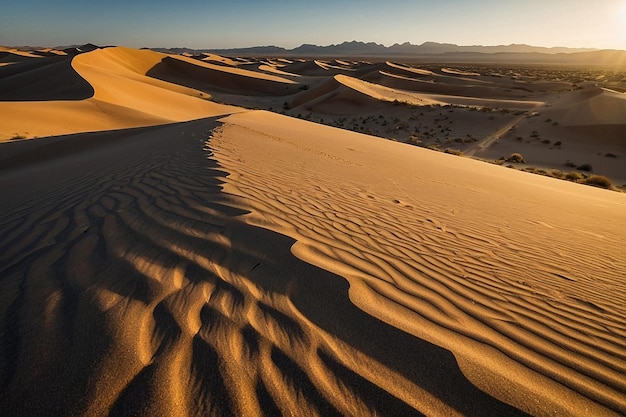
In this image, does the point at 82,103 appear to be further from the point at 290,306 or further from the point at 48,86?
the point at 290,306

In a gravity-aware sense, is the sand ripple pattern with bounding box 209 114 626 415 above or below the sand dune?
above

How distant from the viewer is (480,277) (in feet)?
9.15

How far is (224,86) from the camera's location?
130 ft

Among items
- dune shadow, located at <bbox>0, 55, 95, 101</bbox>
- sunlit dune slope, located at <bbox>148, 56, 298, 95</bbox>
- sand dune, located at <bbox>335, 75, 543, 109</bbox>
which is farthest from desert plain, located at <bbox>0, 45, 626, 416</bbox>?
sunlit dune slope, located at <bbox>148, 56, 298, 95</bbox>

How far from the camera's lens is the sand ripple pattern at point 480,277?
1800mm

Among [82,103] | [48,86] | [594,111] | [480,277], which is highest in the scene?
[480,277]

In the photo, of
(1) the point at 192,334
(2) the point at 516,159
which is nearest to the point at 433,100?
(2) the point at 516,159

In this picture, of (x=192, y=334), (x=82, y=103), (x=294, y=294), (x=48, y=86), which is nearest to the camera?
(x=192, y=334)

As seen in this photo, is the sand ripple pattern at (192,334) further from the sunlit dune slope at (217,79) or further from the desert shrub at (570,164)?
the sunlit dune slope at (217,79)

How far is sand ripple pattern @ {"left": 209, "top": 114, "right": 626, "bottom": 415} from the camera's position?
1800 mm

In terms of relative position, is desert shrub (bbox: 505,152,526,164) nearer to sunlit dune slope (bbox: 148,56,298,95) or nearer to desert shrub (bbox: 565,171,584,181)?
desert shrub (bbox: 565,171,584,181)

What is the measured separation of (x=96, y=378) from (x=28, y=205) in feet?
11.5

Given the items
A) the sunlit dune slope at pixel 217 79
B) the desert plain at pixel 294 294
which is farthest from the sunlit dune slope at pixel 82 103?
the sunlit dune slope at pixel 217 79

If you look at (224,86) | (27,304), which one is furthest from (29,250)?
(224,86)
